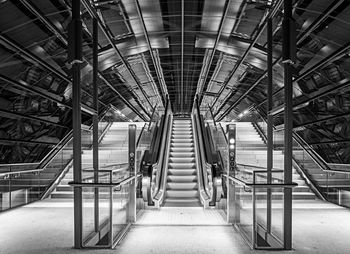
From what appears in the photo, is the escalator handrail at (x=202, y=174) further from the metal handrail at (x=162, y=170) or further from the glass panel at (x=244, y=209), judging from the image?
the glass panel at (x=244, y=209)

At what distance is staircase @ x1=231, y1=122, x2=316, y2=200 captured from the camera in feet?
32.8

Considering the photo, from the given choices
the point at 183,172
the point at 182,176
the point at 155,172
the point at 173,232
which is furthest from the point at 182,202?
the point at 173,232

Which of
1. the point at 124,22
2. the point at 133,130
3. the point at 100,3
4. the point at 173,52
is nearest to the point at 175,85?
the point at 173,52

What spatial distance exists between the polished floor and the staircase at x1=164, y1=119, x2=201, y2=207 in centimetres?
93

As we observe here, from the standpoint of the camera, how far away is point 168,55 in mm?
14273

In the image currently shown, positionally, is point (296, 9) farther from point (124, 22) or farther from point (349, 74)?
point (124, 22)

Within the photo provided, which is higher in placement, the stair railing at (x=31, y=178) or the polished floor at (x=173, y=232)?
the stair railing at (x=31, y=178)

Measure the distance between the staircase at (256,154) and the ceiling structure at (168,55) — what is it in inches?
45.8

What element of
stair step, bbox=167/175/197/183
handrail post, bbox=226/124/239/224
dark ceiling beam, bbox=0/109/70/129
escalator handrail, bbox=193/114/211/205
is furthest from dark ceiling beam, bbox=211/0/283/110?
dark ceiling beam, bbox=0/109/70/129

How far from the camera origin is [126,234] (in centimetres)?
580

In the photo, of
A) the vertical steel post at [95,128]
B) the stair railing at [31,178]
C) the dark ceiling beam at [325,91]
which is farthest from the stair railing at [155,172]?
the dark ceiling beam at [325,91]

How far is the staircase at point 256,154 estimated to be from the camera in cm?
999

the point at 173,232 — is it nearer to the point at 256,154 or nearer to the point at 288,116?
the point at 288,116

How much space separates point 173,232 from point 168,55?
9535 mm
